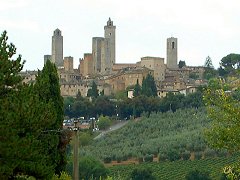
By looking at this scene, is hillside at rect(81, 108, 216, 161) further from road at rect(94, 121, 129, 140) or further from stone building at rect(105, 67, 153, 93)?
stone building at rect(105, 67, 153, 93)

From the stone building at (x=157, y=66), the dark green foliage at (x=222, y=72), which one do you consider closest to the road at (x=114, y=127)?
the stone building at (x=157, y=66)

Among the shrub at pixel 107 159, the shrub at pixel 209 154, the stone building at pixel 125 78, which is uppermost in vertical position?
the stone building at pixel 125 78

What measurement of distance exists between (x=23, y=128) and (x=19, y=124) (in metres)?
0.15

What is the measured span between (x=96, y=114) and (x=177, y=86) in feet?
61.9

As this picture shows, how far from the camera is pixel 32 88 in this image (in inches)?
665

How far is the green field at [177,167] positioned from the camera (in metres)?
46.7

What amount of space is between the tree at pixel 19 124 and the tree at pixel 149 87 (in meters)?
62.4

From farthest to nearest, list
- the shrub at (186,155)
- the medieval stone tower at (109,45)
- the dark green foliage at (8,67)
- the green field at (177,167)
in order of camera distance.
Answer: the medieval stone tower at (109,45) → the shrub at (186,155) → the green field at (177,167) → the dark green foliage at (8,67)

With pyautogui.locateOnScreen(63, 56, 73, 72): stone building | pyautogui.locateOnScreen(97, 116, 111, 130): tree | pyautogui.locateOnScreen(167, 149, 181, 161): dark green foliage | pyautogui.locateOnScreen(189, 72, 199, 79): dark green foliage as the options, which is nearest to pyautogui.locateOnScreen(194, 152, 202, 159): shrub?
pyautogui.locateOnScreen(167, 149, 181, 161): dark green foliage

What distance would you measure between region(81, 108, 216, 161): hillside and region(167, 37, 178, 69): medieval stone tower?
33.1 meters

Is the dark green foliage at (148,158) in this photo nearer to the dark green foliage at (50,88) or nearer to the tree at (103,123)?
the tree at (103,123)

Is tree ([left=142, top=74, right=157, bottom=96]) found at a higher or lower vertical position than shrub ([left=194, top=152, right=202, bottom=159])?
higher

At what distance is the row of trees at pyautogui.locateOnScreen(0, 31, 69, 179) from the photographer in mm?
14773

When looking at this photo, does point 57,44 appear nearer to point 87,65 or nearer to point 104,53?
point 87,65
